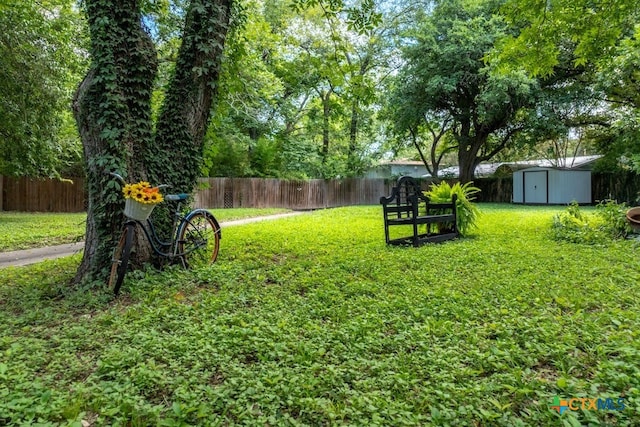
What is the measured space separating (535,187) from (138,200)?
1863cm

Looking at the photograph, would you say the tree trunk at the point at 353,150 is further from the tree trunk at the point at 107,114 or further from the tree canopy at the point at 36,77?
the tree trunk at the point at 107,114

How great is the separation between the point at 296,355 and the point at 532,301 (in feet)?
7.06

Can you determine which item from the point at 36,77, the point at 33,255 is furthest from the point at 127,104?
the point at 36,77

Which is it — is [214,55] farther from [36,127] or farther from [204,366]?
[36,127]

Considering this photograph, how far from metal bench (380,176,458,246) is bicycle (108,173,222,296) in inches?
106

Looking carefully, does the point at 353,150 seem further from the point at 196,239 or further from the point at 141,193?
the point at 141,193

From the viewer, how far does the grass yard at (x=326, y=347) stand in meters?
1.75

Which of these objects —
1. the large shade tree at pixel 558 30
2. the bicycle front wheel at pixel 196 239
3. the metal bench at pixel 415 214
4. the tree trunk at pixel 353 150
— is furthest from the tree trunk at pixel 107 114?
the tree trunk at pixel 353 150

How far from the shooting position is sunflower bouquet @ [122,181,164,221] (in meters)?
3.41

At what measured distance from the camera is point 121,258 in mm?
3508

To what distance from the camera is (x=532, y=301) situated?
3.24 metres

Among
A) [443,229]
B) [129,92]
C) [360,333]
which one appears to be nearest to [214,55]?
[129,92]

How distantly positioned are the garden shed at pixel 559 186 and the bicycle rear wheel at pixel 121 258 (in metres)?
18.2

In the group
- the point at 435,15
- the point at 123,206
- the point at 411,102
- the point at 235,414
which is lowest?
the point at 235,414
